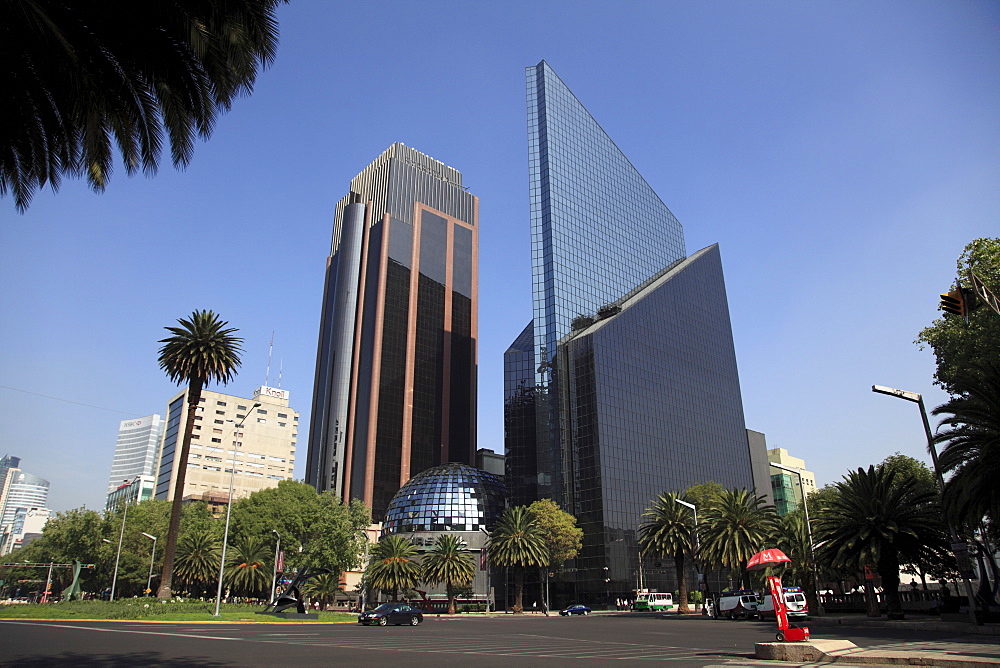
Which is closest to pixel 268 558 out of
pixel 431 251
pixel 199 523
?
pixel 199 523

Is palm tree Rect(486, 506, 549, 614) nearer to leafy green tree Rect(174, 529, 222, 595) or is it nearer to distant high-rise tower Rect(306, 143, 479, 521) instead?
leafy green tree Rect(174, 529, 222, 595)

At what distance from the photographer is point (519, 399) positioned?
362 ft

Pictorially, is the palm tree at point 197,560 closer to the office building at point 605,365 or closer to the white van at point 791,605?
the office building at point 605,365

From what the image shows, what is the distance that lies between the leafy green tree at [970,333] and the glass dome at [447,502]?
251ft

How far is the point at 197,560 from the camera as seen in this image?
3059 inches

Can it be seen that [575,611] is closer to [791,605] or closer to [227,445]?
[791,605]

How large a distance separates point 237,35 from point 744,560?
56343mm

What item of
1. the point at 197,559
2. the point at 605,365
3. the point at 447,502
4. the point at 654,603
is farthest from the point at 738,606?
the point at 197,559

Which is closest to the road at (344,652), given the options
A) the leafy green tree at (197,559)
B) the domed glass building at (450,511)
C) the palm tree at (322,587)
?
the palm tree at (322,587)

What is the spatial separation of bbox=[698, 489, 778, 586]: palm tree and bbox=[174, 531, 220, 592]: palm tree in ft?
197

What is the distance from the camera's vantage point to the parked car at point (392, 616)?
41.8 metres

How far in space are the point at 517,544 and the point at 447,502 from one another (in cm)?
3342

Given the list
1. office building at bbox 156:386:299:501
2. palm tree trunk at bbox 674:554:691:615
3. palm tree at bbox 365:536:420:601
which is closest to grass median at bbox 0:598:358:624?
palm tree at bbox 365:536:420:601

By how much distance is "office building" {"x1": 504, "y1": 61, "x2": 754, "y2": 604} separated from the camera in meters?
94.8
